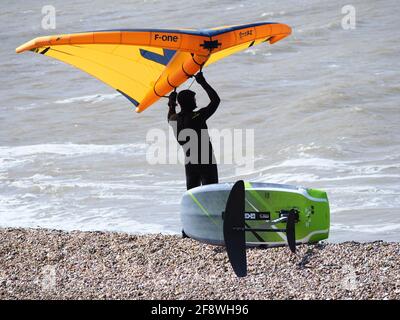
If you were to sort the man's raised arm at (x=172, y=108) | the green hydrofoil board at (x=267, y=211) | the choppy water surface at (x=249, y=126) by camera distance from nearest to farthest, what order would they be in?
the green hydrofoil board at (x=267, y=211) → the man's raised arm at (x=172, y=108) → the choppy water surface at (x=249, y=126)

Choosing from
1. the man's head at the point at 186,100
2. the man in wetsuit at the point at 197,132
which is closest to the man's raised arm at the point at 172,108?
the man in wetsuit at the point at 197,132

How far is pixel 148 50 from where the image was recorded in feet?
28.3

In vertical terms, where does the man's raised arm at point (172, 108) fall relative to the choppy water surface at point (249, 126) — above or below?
above

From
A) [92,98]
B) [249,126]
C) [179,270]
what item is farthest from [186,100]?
[92,98]

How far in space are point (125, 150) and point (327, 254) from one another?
8600 mm

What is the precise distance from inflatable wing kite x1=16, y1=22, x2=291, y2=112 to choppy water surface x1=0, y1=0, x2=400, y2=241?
2.15m

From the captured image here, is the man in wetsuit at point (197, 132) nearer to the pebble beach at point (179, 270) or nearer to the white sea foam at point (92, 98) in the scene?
the pebble beach at point (179, 270)

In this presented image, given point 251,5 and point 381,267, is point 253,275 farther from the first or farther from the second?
point 251,5

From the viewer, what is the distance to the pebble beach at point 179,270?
645 centimetres

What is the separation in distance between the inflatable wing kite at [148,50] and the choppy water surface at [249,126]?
2151 mm

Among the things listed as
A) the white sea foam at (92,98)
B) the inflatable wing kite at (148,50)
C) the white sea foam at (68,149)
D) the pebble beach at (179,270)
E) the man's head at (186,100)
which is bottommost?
the white sea foam at (68,149)

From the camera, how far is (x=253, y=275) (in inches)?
269

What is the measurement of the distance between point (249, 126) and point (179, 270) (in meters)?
9.59
